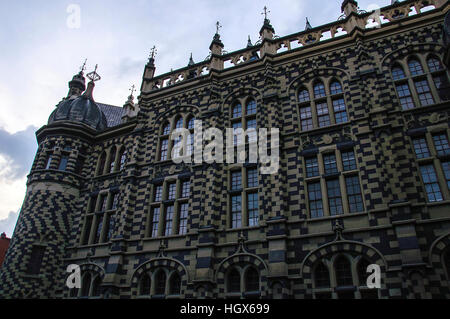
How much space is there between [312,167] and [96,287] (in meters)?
14.3

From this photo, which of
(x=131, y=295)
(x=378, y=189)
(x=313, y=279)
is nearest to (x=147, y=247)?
(x=131, y=295)

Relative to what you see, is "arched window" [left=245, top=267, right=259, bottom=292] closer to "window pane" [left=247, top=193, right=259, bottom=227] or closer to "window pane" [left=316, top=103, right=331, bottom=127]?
"window pane" [left=247, top=193, right=259, bottom=227]

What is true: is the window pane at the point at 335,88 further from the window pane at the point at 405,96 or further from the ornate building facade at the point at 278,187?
the window pane at the point at 405,96

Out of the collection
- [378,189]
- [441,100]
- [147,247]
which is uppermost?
[441,100]

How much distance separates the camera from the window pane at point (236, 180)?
1875 cm

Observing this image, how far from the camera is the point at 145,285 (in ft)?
60.1

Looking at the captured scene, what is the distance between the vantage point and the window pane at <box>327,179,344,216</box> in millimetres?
15898

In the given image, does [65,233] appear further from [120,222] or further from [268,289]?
[268,289]

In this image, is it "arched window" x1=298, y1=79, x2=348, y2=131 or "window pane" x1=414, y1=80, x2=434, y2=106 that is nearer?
"window pane" x1=414, y1=80, x2=434, y2=106

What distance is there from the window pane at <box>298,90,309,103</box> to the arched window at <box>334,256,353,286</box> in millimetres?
9127

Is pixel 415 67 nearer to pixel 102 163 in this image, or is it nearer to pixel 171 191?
pixel 171 191

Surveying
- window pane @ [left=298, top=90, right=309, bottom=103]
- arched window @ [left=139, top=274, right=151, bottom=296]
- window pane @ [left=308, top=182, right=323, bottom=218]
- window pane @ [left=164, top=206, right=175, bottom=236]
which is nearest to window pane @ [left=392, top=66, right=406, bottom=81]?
window pane @ [left=298, top=90, right=309, bottom=103]

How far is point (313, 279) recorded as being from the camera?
14.8 meters
